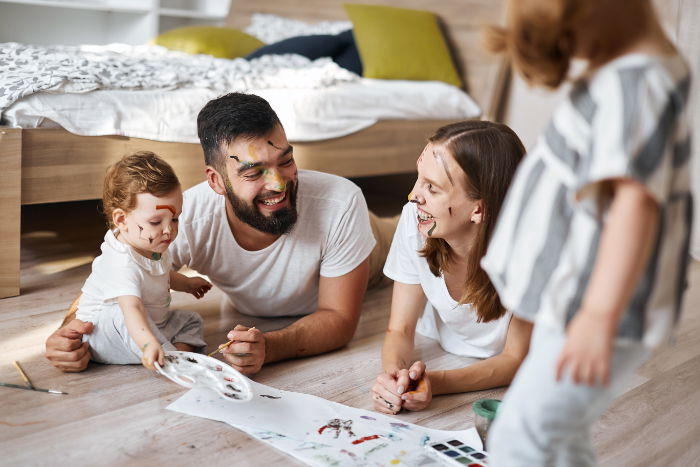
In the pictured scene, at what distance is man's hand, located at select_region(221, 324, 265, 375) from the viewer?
1.56m

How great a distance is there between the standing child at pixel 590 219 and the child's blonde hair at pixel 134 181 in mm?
815

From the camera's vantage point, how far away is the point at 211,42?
333 centimetres

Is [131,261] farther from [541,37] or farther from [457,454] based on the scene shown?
[541,37]

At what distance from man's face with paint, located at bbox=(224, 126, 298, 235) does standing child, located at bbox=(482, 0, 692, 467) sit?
0.80m

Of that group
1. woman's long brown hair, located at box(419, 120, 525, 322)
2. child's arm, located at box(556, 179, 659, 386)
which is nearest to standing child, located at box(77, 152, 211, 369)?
woman's long brown hair, located at box(419, 120, 525, 322)

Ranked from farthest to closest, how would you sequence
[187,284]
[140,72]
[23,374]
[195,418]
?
[140,72] → [187,284] → [23,374] → [195,418]

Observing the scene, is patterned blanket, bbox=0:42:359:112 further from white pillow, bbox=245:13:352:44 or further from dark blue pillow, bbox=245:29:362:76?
white pillow, bbox=245:13:352:44

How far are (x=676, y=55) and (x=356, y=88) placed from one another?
2091 millimetres

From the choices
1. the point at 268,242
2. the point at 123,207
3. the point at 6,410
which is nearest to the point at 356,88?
the point at 268,242

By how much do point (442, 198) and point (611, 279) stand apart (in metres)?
0.75


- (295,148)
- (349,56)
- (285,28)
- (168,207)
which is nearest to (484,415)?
(168,207)

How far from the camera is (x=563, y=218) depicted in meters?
0.90

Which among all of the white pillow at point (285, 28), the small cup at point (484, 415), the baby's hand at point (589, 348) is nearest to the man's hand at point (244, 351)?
the small cup at point (484, 415)

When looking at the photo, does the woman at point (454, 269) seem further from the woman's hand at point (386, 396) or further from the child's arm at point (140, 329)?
the child's arm at point (140, 329)
